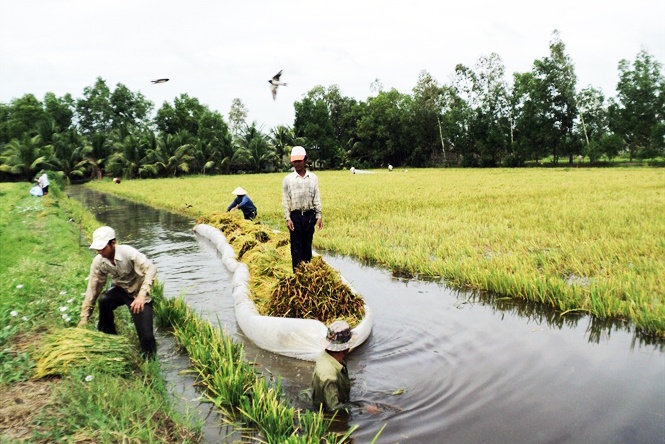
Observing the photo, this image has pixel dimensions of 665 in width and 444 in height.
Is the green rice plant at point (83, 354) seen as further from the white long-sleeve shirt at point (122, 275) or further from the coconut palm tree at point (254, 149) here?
the coconut palm tree at point (254, 149)

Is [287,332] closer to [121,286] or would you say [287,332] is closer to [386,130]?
[121,286]

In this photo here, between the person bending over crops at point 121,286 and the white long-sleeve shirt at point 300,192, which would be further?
the white long-sleeve shirt at point 300,192

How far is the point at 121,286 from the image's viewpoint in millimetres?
3873

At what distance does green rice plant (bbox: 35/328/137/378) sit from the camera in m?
3.14

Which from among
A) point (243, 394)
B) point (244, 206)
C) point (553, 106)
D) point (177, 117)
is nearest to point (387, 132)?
point (553, 106)

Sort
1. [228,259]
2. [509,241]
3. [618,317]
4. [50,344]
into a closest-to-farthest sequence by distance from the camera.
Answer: [50,344] < [618,317] < [228,259] < [509,241]

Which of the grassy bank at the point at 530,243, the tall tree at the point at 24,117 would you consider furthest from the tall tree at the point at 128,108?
the grassy bank at the point at 530,243

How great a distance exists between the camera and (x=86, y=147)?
113 ft

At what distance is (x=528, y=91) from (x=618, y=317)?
3547 centimetres

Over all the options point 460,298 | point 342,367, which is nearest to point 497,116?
point 460,298

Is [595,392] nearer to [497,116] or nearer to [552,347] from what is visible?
[552,347]

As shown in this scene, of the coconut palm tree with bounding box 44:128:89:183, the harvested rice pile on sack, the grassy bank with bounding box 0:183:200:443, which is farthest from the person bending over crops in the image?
the coconut palm tree with bounding box 44:128:89:183

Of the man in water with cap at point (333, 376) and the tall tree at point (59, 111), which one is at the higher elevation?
the tall tree at point (59, 111)

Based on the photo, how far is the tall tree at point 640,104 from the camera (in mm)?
32156
